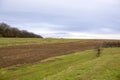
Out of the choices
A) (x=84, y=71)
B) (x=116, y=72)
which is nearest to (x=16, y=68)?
(x=84, y=71)

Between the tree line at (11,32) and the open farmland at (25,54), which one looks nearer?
the open farmland at (25,54)

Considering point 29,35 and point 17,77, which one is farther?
point 29,35

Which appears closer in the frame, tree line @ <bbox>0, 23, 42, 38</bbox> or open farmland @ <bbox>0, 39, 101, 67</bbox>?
open farmland @ <bbox>0, 39, 101, 67</bbox>

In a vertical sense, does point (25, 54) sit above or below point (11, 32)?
below

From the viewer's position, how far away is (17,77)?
20891 mm

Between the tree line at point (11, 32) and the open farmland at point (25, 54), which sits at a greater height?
the tree line at point (11, 32)

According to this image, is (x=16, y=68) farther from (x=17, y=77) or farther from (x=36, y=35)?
(x=36, y=35)

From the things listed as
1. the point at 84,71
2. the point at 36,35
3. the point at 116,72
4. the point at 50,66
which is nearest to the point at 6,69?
the point at 50,66

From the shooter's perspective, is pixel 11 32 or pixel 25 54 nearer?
pixel 25 54

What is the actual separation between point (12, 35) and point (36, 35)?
38.4ft

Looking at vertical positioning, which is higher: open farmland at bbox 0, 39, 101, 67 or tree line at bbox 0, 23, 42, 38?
tree line at bbox 0, 23, 42, 38

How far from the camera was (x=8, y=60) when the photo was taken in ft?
99.5

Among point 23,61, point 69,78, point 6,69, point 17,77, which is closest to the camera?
point 69,78

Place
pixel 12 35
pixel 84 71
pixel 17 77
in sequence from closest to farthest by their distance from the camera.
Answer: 1. pixel 84 71
2. pixel 17 77
3. pixel 12 35
